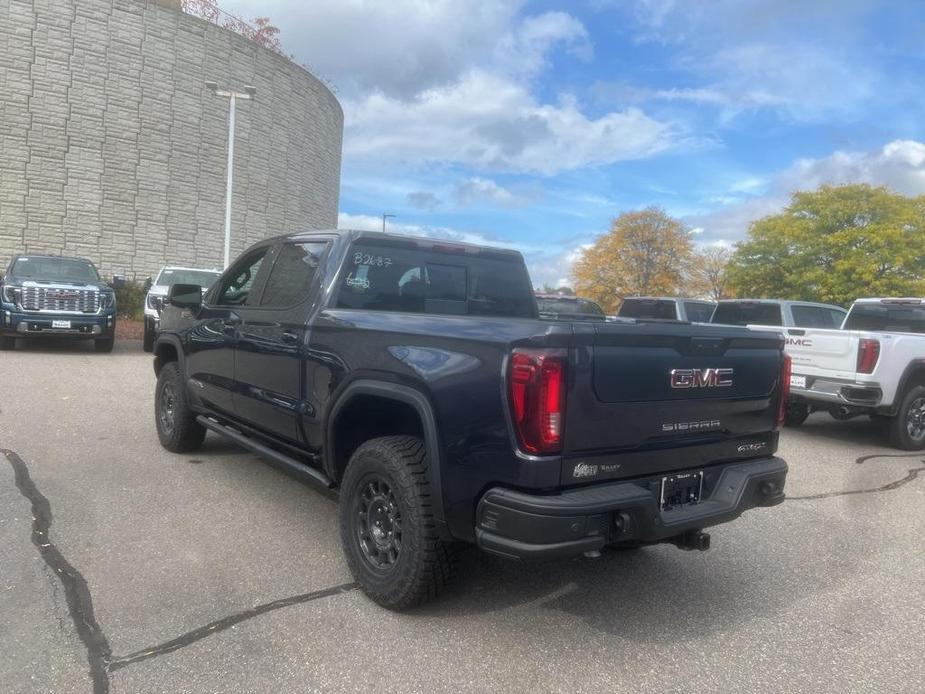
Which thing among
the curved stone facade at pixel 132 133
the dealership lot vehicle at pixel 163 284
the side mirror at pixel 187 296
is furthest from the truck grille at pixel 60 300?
the curved stone facade at pixel 132 133

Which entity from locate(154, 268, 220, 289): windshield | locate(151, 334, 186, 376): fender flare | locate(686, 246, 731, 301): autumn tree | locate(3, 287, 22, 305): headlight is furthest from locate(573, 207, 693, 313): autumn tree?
locate(151, 334, 186, 376): fender flare

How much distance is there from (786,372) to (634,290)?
3619 centimetres

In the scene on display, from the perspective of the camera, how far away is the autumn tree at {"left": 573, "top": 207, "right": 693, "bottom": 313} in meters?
38.9

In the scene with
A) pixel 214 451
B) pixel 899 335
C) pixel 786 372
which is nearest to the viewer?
pixel 786 372

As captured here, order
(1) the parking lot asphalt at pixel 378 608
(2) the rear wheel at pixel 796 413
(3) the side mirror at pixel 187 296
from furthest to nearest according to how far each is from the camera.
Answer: (2) the rear wheel at pixel 796 413 < (3) the side mirror at pixel 187 296 < (1) the parking lot asphalt at pixel 378 608

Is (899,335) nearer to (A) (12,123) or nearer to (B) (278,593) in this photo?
(B) (278,593)

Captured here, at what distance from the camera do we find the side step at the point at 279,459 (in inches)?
167

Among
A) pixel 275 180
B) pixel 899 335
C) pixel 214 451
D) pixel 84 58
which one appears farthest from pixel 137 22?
pixel 899 335

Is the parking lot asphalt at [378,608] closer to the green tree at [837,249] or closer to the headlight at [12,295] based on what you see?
the headlight at [12,295]

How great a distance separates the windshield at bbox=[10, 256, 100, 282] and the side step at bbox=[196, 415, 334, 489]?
9.72 m

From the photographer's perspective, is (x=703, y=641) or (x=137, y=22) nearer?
(x=703, y=641)

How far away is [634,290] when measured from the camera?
3931 centimetres

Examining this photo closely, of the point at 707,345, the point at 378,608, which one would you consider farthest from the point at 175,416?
the point at 707,345

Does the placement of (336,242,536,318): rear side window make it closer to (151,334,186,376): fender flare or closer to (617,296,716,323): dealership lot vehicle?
(151,334,186,376): fender flare
